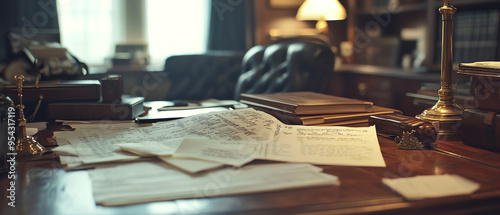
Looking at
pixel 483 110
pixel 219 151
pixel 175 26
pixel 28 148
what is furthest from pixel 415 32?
pixel 28 148

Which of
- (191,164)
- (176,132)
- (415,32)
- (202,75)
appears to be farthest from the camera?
(415,32)

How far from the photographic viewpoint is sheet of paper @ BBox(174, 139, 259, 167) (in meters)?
0.72

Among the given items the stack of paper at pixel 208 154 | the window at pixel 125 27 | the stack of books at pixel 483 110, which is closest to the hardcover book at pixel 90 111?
the stack of paper at pixel 208 154

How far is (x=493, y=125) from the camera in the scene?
2.68 ft

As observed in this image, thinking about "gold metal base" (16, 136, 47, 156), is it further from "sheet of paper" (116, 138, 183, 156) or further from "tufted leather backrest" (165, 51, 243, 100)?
"tufted leather backrest" (165, 51, 243, 100)

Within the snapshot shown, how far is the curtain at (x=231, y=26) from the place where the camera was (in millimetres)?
4055

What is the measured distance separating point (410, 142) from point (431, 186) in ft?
0.82

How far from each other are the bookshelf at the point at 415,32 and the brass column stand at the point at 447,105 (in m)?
1.96

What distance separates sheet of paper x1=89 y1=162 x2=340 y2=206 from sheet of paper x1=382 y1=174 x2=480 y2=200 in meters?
0.09

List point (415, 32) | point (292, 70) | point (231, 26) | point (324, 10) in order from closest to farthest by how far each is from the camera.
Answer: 1. point (292, 70)
2. point (324, 10)
3. point (415, 32)
4. point (231, 26)

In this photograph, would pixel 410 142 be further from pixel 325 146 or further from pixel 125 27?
pixel 125 27

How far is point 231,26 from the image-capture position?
13.5ft

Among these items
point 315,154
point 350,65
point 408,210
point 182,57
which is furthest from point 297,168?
point 350,65

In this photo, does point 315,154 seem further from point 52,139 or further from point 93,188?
point 52,139
